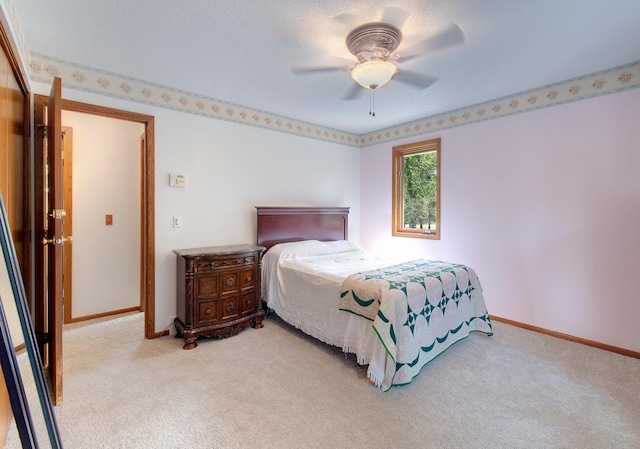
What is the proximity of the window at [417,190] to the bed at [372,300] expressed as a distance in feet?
3.26

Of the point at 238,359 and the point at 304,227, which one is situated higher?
the point at 304,227

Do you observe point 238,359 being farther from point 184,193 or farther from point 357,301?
point 184,193

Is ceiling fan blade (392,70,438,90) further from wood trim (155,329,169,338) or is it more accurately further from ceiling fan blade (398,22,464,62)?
wood trim (155,329,169,338)

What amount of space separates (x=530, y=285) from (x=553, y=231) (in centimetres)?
60

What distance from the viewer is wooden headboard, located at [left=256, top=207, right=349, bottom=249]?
3773 mm

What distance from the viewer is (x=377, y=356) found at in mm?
2250

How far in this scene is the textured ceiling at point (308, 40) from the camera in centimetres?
189

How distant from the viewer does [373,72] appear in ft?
7.00

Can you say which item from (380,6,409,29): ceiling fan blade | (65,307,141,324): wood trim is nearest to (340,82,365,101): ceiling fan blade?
(380,6,409,29): ceiling fan blade

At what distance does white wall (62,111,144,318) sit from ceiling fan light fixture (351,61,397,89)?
2979mm

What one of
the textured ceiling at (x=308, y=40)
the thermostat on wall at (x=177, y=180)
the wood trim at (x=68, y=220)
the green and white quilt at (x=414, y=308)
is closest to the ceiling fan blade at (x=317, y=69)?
the textured ceiling at (x=308, y=40)

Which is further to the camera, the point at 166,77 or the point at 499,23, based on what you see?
the point at 166,77

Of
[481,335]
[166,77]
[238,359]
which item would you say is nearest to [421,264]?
[481,335]

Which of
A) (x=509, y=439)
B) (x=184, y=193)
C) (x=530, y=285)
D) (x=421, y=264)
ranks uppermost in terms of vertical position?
(x=184, y=193)
